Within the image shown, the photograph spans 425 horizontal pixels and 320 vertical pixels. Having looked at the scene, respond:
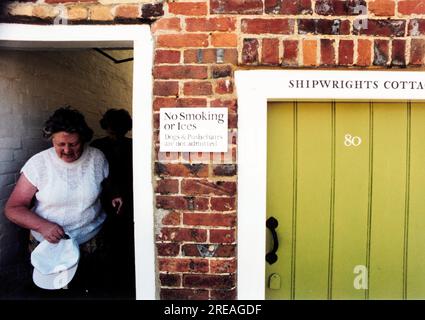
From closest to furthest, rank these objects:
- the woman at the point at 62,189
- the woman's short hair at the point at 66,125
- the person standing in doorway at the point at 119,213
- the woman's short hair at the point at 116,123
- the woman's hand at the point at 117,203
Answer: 1. the woman at the point at 62,189
2. the woman's short hair at the point at 66,125
3. the woman's hand at the point at 117,203
4. the person standing in doorway at the point at 119,213
5. the woman's short hair at the point at 116,123

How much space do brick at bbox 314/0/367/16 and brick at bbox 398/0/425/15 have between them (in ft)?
0.64

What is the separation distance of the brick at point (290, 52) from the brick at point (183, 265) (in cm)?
125

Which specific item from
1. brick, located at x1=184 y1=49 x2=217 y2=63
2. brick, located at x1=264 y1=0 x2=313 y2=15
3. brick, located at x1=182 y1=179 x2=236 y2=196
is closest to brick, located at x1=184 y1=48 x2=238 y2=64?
brick, located at x1=184 y1=49 x2=217 y2=63

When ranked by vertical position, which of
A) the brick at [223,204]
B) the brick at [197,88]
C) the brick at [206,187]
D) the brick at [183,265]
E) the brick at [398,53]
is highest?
the brick at [398,53]

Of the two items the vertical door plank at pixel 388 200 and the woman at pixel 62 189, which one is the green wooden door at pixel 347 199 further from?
the woman at pixel 62 189

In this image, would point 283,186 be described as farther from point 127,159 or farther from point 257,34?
point 127,159

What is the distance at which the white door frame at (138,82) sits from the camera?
86.7 inches

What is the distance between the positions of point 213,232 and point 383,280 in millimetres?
1127

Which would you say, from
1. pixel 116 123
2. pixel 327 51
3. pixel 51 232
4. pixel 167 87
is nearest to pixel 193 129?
pixel 167 87

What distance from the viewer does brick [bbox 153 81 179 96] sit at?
7.26 feet

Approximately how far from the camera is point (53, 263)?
242 cm

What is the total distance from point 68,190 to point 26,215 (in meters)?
0.29

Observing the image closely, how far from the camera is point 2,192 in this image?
2607 millimetres

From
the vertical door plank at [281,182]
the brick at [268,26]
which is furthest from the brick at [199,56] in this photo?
the vertical door plank at [281,182]
